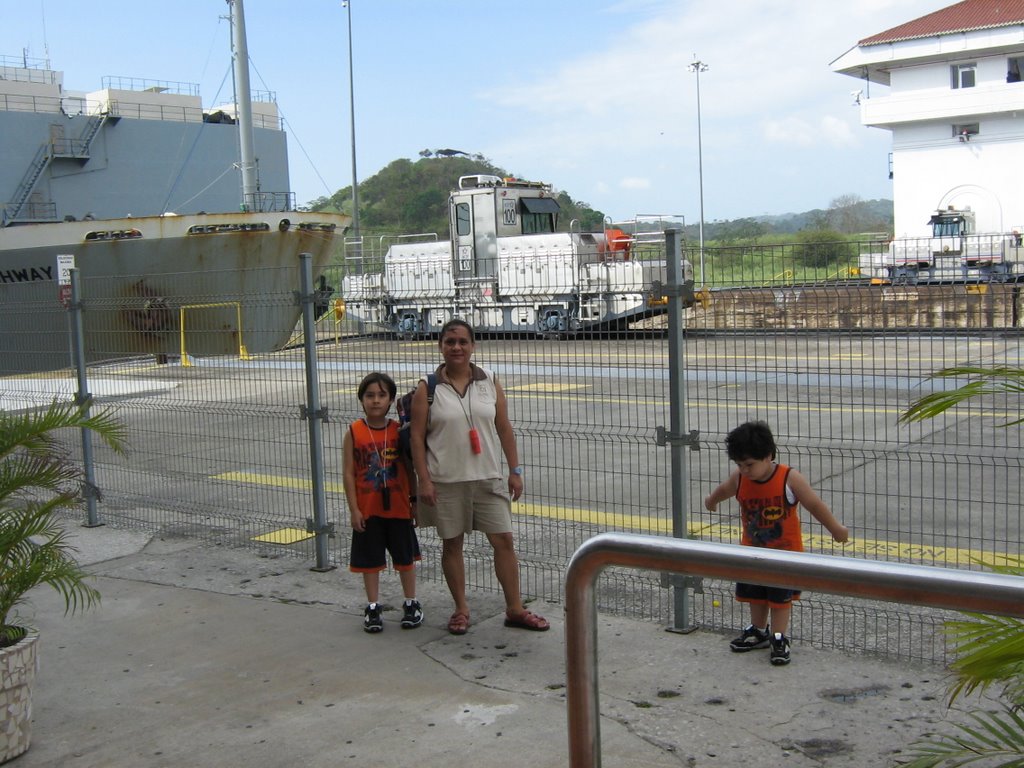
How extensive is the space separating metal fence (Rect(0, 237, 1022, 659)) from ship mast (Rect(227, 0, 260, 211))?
14816 mm

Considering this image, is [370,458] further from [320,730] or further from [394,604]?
→ [320,730]

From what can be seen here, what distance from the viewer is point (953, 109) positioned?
52562 mm

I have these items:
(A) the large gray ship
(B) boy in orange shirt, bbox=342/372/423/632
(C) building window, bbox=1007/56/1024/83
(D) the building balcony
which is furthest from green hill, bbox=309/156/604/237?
(B) boy in orange shirt, bbox=342/372/423/632

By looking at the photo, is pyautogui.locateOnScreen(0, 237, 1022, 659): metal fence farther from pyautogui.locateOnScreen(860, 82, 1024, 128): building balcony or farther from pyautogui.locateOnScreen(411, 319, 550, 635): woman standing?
pyautogui.locateOnScreen(860, 82, 1024, 128): building balcony

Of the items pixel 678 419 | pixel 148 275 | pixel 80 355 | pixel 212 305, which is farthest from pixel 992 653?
pixel 148 275

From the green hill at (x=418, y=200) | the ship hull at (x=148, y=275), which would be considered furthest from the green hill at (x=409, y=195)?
the ship hull at (x=148, y=275)

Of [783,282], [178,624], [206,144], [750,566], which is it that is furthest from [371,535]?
[206,144]

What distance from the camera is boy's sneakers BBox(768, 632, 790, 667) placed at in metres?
5.20

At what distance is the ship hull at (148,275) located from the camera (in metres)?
9.08

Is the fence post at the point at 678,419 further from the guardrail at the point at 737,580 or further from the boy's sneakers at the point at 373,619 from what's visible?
the guardrail at the point at 737,580

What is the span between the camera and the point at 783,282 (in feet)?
18.5

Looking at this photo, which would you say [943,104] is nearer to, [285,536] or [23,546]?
[285,536]

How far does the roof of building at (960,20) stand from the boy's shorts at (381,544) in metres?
54.2

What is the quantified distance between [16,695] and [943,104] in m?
55.4
